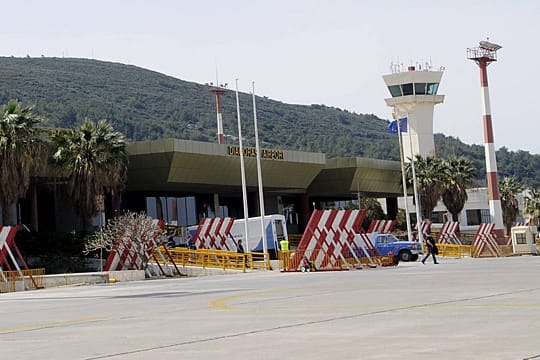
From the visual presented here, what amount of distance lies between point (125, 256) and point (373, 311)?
32.9m

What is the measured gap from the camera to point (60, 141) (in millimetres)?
54250

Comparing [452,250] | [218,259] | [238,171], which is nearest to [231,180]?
[238,171]

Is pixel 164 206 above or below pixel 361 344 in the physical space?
above

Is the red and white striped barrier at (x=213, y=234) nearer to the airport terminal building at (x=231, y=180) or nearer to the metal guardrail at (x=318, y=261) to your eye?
the airport terminal building at (x=231, y=180)

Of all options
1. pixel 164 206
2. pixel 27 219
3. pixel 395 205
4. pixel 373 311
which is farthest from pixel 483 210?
pixel 373 311

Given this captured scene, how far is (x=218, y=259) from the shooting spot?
47062 mm

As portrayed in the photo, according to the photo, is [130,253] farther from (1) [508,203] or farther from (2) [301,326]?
(1) [508,203]

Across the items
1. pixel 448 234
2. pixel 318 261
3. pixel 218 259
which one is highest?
pixel 448 234

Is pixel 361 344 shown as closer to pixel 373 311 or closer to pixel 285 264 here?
pixel 373 311

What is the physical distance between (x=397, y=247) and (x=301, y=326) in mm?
41929

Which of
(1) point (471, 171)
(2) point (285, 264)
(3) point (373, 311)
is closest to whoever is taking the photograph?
(3) point (373, 311)

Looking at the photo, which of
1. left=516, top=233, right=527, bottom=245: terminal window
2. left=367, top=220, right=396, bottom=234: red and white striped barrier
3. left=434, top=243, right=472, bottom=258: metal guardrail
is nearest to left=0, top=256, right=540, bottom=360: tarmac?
left=434, top=243, right=472, bottom=258: metal guardrail

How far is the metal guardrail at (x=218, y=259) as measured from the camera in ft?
150

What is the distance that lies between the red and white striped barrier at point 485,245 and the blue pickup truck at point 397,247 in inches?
288
